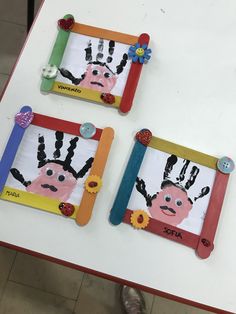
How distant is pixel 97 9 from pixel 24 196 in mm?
539

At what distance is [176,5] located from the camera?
938 mm

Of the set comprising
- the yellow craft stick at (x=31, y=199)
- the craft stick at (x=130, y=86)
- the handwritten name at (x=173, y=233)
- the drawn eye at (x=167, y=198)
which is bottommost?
the yellow craft stick at (x=31, y=199)

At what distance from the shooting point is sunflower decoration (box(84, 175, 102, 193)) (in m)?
0.72

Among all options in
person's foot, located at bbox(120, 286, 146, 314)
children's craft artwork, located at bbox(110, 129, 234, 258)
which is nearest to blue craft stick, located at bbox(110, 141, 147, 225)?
children's craft artwork, located at bbox(110, 129, 234, 258)

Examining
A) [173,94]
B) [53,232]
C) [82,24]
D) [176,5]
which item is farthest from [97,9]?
[53,232]

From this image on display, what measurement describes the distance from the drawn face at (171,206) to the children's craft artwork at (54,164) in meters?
0.13

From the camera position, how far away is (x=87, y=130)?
0.77 metres

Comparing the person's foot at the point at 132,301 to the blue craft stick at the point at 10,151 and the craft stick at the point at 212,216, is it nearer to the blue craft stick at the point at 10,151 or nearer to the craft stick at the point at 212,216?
the craft stick at the point at 212,216

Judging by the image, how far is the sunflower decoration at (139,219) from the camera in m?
0.71

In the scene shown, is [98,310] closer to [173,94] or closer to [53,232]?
[53,232]

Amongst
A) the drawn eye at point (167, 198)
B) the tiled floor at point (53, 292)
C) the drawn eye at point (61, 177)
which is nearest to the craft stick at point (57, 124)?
the drawn eye at point (61, 177)

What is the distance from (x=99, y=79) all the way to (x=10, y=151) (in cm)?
27

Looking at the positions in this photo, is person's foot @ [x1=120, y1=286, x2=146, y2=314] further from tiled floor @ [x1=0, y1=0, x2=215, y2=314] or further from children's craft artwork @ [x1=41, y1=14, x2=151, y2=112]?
children's craft artwork @ [x1=41, y1=14, x2=151, y2=112]

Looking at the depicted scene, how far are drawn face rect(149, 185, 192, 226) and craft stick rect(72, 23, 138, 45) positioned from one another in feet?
1.29
